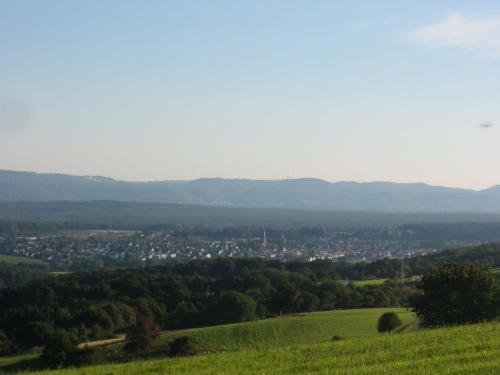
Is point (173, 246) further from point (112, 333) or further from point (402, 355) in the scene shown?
point (402, 355)

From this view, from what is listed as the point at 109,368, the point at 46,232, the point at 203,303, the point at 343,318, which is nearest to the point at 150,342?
the point at 343,318

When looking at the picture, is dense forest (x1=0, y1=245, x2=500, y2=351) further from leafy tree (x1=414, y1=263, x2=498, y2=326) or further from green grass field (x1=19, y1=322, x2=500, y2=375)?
green grass field (x1=19, y1=322, x2=500, y2=375)

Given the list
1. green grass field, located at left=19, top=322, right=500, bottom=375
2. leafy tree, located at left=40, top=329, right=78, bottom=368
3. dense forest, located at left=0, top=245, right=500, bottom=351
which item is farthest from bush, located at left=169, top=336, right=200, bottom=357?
green grass field, located at left=19, top=322, right=500, bottom=375

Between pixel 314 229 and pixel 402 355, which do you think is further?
pixel 314 229

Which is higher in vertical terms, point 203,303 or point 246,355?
point 246,355

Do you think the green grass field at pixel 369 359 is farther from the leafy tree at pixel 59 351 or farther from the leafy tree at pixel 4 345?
the leafy tree at pixel 4 345

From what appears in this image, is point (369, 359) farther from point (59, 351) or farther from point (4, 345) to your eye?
point (4, 345)

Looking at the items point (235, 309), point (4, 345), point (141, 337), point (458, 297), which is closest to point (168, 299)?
point (235, 309)
